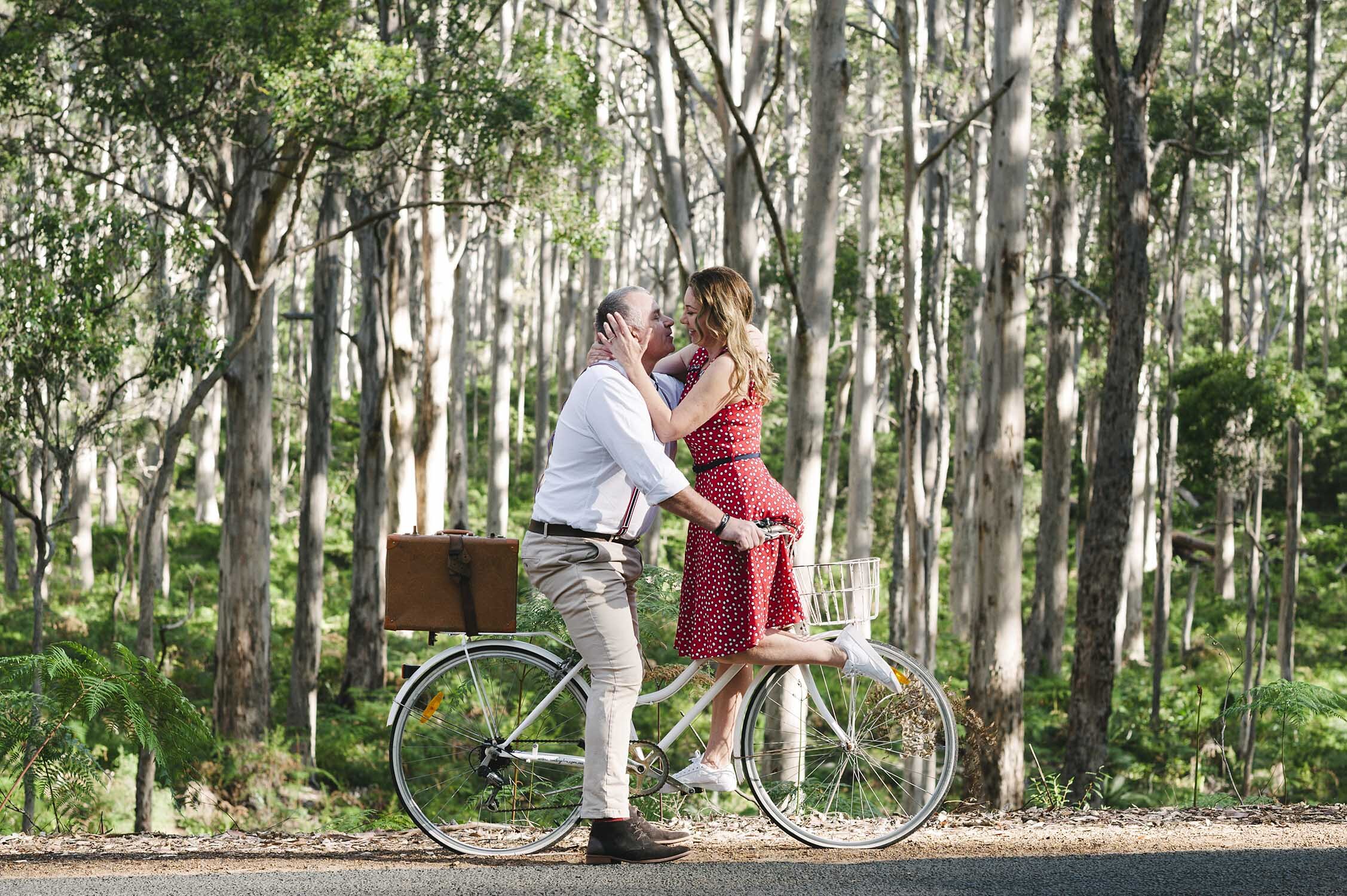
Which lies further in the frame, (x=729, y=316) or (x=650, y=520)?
(x=650, y=520)

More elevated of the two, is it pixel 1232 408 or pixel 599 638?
pixel 1232 408

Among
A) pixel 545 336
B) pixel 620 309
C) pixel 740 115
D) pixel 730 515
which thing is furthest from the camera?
pixel 545 336

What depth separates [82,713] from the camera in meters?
5.10

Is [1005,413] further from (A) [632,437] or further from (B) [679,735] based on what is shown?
(A) [632,437]

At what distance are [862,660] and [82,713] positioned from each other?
308cm

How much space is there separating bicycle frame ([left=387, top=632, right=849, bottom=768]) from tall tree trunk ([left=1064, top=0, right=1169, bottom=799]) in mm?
7593

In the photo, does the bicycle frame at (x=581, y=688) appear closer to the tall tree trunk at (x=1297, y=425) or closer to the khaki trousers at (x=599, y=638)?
the khaki trousers at (x=599, y=638)

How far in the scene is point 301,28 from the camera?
11.2 meters

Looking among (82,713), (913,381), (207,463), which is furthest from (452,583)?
(207,463)

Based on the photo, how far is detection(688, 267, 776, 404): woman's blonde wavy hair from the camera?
427cm

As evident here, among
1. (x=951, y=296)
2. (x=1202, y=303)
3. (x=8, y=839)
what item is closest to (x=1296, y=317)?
(x=951, y=296)

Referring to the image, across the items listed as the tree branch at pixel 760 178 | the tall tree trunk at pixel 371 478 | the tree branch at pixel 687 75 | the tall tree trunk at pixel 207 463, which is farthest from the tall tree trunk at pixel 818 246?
the tall tree trunk at pixel 207 463

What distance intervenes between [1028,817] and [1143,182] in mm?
7718

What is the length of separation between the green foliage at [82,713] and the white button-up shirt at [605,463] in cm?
200
